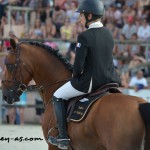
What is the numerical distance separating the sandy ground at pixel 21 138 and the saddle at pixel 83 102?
10.1 ft

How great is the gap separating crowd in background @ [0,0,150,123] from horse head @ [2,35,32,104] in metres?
7.35

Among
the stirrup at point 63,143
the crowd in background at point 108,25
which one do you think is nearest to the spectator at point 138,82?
the crowd in background at point 108,25

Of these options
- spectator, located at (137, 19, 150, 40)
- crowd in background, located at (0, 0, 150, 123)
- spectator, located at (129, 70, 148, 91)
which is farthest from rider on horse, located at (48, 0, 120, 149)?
spectator, located at (137, 19, 150, 40)

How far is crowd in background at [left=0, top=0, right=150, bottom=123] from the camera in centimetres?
1634

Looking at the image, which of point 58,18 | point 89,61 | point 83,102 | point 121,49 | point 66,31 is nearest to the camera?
point 83,102

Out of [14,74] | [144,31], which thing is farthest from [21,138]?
[144,31]

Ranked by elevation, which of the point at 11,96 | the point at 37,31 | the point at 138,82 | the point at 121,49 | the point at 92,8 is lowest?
the point at 138,82

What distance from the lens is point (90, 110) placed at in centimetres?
695

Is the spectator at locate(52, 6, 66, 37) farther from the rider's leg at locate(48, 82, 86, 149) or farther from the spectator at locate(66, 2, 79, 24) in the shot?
the rider's leg at locate(48, 82, 86, 149)

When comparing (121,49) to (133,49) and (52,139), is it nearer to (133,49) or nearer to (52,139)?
(133,49)

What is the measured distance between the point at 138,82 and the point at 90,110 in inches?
310

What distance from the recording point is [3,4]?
1903cm

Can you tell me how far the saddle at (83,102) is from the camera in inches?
277

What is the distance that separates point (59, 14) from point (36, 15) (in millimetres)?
886
